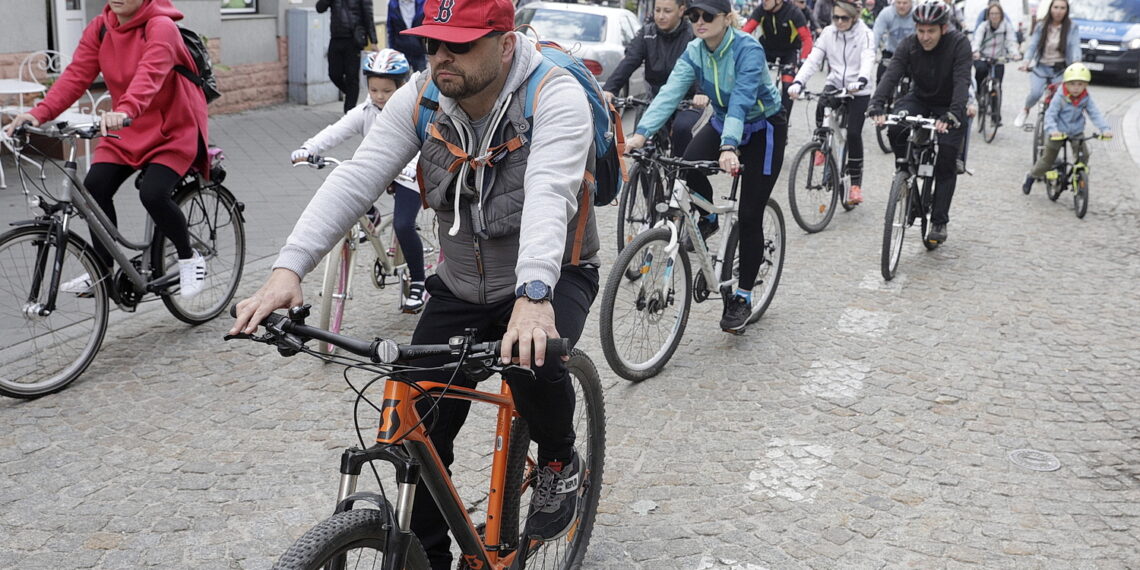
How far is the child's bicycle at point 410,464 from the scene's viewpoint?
2342 mm

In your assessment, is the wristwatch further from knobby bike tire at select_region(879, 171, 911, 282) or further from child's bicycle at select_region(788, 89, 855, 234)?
child's bicycle at select_region(788, 89, 855, 234)

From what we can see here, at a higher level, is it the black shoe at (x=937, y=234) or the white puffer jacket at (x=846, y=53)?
the white puffer jacket at (x=846, y=53)

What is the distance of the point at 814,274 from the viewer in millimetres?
8094

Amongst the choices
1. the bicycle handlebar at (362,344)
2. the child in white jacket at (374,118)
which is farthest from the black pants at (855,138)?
the bicycle handlebar at (362,344)

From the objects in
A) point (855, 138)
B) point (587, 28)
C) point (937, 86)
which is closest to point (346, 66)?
point (587, 28)

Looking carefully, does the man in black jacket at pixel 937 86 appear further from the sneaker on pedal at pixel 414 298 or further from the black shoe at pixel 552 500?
the black shoe at pixel 552 500

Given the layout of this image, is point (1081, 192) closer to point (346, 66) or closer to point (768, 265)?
point (768, 265)

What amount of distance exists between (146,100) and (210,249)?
1061 millimetres

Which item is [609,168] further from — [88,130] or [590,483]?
[88,130]

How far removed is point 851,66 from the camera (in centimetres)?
1087

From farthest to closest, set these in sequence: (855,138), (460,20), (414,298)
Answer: (855,138)
(414,298)
(460,20)

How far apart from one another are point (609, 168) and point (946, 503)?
2136mm

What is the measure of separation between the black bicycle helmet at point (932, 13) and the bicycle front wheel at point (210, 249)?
4802mm

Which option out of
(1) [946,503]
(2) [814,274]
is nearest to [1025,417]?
(1) [946,503]
